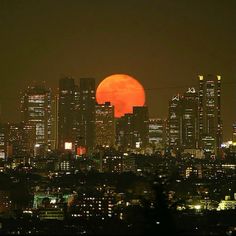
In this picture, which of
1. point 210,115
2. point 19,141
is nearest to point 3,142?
point 19,141

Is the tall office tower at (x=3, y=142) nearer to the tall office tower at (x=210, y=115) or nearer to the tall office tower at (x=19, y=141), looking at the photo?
the tall office tower at (x=19, y=141)

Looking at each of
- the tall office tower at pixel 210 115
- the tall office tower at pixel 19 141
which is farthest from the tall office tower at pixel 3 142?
the tall office tower at pixel 210 115

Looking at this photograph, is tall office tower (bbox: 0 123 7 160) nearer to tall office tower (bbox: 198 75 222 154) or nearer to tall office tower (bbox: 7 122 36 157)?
tall office tower (bbox: 7 122 36 157)

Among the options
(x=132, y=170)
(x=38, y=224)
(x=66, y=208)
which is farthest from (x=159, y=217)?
(x=132, y=170)

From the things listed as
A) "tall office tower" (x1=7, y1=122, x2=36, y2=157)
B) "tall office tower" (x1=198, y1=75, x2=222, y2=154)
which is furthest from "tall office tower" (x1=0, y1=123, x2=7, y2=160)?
"tall office tower" (x1=198, y1=75, x2=222, y2=154)

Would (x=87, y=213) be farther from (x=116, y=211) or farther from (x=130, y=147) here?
(x=130, y=147)
